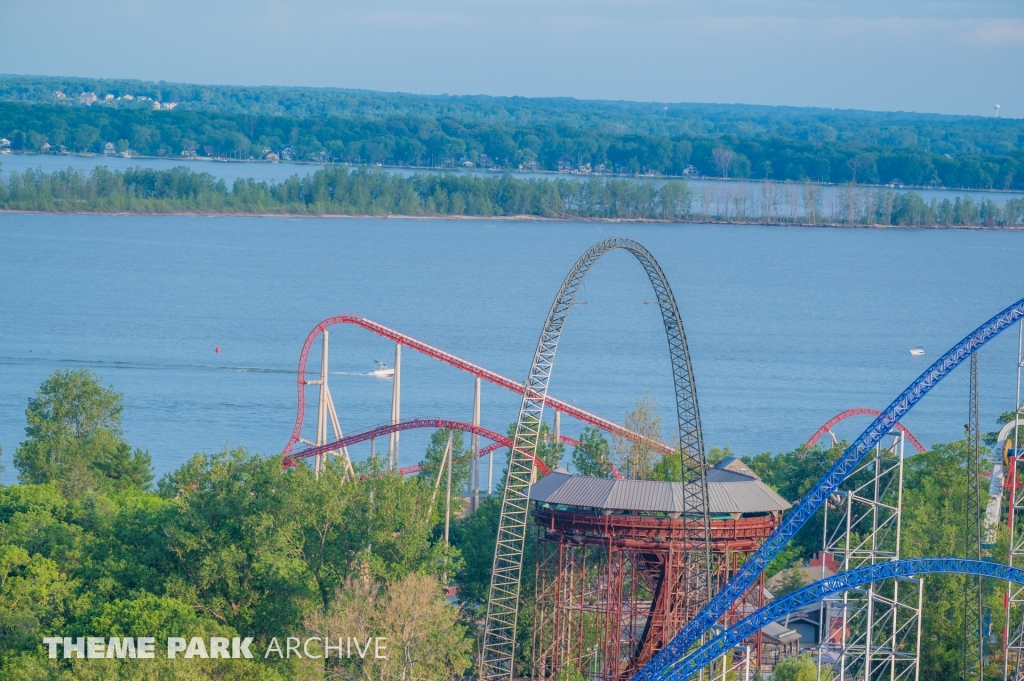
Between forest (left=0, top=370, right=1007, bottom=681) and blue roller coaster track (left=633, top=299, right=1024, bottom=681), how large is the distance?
3913mm

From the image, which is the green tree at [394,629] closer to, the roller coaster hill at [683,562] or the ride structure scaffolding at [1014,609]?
the roller coaster hill at [683,562]

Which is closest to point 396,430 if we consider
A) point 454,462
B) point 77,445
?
point 454,462

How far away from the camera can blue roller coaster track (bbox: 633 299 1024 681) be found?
110ft

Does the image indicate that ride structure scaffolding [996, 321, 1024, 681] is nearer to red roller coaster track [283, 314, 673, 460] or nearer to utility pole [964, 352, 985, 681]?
utility pole [964, 352, 985, 681]

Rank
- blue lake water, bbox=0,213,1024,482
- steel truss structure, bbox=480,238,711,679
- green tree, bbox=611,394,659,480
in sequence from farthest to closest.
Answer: blue lake water, bbox=0,213,1024,482 → green tree, bbox=611,394,659,480 → steel truss structure, bbox=480,238,711,679

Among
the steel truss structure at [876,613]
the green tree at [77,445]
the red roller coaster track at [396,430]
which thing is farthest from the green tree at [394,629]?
the green tree at [77,445]

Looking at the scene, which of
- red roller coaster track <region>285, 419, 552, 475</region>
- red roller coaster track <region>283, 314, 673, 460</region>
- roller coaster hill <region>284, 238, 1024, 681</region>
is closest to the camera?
roller coaster hill <region>284, 238, 1024, 681</region>

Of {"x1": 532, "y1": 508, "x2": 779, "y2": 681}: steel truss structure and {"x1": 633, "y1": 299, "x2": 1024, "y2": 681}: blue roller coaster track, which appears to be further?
{"x1": 532, "y1": 508, "x2": 779, "y2": 681}: steel truss structure

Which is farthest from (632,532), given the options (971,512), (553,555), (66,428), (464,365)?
(66,428)

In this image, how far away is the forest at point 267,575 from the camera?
32438mm

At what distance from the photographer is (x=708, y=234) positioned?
194125 millimetres

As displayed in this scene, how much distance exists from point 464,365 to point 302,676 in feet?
89.2

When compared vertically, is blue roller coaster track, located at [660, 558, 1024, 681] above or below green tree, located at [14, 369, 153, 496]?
above

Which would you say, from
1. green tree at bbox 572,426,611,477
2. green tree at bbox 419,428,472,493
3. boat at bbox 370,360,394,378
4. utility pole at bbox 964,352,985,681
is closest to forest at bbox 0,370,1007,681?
utility pole at bbox 964,352,985,681
